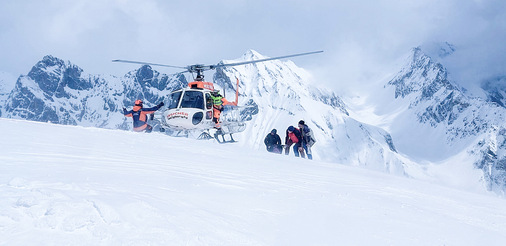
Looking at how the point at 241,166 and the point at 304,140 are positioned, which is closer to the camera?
the point at 241,166

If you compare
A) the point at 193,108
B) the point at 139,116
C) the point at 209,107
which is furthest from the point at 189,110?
the point at 139,116

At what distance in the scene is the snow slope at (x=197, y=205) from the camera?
358cm

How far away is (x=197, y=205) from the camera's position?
15.4 feet

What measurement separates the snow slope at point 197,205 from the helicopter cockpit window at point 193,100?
32.9 feet

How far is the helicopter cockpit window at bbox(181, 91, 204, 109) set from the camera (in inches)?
723

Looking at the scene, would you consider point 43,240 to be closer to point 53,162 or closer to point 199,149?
point 53,162

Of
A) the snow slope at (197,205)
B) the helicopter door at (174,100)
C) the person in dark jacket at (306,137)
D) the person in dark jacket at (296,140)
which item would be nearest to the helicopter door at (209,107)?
the helicopter door at (174,100)

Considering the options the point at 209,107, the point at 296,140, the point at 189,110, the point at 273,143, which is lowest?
the point at 273,143

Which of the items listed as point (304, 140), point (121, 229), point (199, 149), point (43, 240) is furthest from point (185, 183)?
point (304, 140)

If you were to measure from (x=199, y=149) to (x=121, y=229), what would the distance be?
23.4 ft

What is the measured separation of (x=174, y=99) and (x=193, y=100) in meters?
0.81

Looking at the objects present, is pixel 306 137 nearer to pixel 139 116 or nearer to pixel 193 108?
pixel 193 108

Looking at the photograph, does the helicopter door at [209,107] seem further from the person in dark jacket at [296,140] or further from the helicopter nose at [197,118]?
the person in dark jacket at [296,140]

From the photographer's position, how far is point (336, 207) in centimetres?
552
